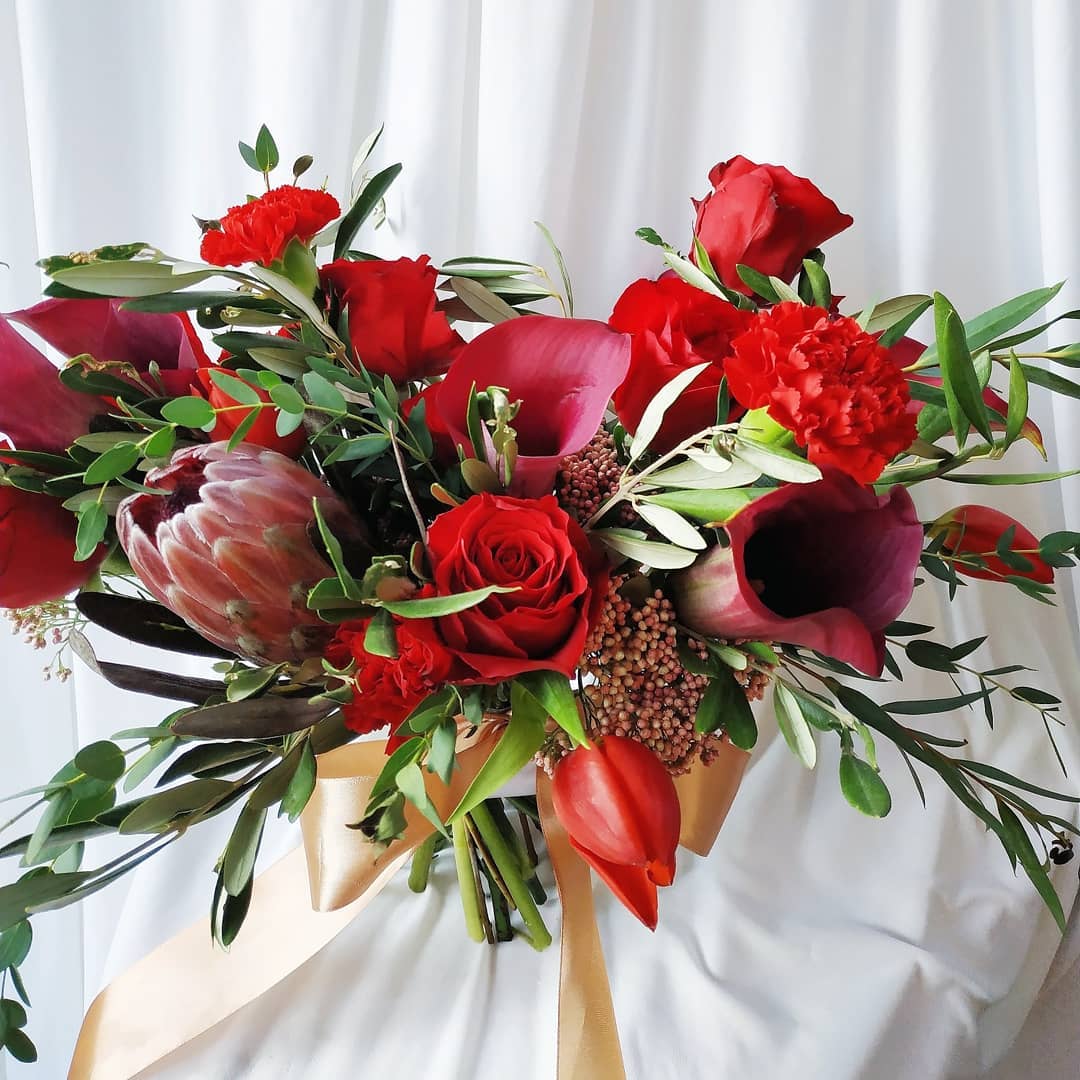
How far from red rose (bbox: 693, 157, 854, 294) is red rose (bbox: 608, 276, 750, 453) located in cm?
7

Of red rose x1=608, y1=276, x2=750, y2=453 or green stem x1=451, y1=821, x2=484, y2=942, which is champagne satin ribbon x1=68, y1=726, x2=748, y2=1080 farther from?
red rose x1=608, y1=276, x2=750, y2=453

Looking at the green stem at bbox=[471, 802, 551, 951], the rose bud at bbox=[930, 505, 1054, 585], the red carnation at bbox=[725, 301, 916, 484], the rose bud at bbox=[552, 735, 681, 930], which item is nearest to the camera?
the red carnation at bbox=[725, 301, 916, 484]

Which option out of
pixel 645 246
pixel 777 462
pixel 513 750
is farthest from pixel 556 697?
pixel 645 246

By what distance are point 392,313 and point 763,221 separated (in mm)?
245

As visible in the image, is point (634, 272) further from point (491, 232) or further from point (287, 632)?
point (287, 632)

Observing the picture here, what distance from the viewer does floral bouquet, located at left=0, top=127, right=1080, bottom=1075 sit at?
444 millimetres

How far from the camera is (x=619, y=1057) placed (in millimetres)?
608

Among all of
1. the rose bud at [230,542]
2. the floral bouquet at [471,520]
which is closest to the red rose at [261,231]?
the floral bouquet at [471,520]

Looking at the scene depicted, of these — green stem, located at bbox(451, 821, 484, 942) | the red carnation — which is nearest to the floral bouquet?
the red carnation

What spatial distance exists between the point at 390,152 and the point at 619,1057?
2.19 ft

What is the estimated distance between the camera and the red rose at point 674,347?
53cm

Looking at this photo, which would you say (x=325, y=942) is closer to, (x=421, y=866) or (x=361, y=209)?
(x=421, y=866)

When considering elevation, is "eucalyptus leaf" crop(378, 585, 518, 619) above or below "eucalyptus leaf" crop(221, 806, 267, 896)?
above

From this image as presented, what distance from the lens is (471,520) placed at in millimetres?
450
